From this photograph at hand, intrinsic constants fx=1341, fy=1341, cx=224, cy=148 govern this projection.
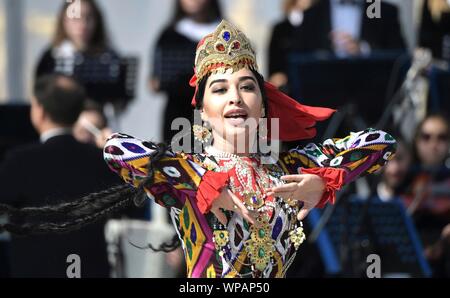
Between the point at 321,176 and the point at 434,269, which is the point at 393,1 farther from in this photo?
the point at 321,176

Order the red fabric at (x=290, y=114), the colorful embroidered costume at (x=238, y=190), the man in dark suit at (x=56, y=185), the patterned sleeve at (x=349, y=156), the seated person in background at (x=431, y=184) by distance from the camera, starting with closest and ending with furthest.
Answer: the colorful embroidered costume at (x=238, y=190)
the patterned sleeve at (x=349, y=156)
the red fabric at (x=290, y=114)
the man in dark suit at (x=56, y=185)
the seated person in background at (x=431, y=184)

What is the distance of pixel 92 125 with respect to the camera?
9109mm

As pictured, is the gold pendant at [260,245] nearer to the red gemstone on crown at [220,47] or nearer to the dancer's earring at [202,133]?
the dancer's earring at [202,133]

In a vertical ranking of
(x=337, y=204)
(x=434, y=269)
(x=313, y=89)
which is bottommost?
(x=434, y=269)

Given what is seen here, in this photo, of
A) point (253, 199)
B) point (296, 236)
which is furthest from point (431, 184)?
point (253, 199)

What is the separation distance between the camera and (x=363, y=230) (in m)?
8.12

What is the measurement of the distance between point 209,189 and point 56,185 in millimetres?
2185

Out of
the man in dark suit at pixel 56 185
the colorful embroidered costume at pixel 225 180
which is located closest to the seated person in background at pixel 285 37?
the man in dark suit at pixel 56 185

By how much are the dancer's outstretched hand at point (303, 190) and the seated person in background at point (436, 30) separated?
408cm

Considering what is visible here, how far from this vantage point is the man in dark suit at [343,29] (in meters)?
9.31

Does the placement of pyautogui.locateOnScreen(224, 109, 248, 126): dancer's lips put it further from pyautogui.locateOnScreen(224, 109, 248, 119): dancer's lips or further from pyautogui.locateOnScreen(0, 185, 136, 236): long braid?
pyautogui.locateOnScreen(0, 185, 136, 236): long braid

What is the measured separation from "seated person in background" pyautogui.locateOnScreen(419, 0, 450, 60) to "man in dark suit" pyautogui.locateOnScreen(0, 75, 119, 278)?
2.90m
